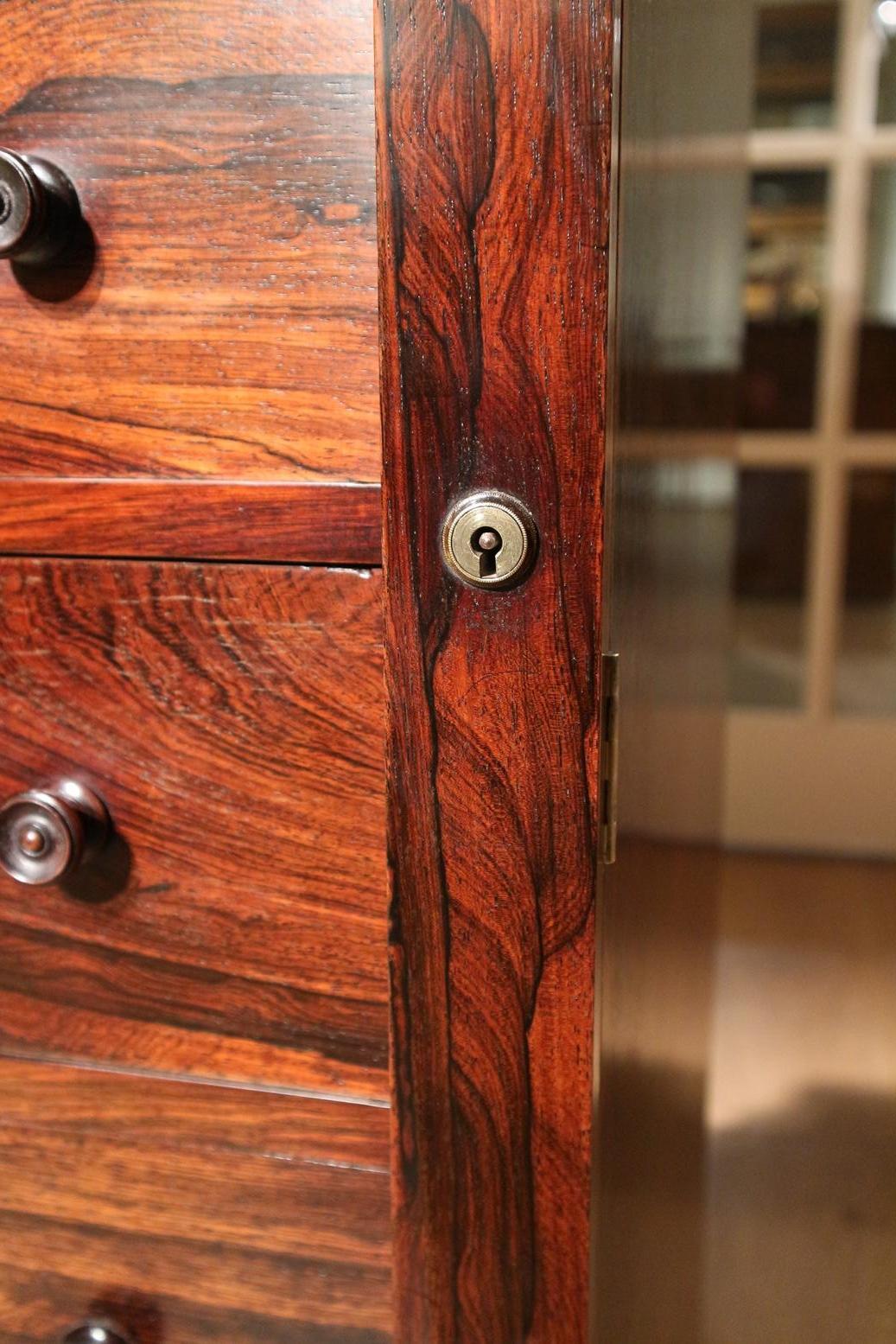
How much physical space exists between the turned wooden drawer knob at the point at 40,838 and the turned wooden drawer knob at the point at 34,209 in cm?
15

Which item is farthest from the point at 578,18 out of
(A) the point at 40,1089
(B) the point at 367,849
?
(A) the point at 40,1089

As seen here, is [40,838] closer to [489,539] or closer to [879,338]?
[489,539]

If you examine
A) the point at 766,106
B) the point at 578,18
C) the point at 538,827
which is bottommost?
the point at 538,827

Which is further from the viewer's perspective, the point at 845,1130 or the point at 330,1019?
the point at 845,1130

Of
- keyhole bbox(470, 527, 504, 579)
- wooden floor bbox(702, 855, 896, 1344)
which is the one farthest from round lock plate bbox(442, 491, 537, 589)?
wooden floor bbox(702, 855, 896, 1344)

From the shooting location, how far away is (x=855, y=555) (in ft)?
5.47

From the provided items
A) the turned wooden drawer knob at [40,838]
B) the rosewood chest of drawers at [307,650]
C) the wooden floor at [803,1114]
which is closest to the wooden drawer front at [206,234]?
the rosewood chest of drawers at [307,650]

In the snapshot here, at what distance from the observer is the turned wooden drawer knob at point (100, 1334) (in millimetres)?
406

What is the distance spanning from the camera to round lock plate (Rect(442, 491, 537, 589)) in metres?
0.30

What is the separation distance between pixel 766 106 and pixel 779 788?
35.5 inches

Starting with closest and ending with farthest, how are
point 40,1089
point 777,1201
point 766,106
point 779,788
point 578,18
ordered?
1. point 578,18
2. point 40,1089
3. point 777,1201
4. point 766,106
5. point 779,788

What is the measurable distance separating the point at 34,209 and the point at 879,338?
1.49 metres

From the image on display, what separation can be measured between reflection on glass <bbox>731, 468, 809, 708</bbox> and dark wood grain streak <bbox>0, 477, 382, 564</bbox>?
1.35 metres

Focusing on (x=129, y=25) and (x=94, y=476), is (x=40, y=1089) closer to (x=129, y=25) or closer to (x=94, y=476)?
(x=94, y=476)
